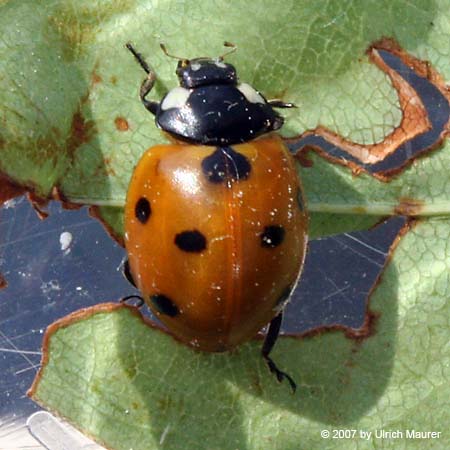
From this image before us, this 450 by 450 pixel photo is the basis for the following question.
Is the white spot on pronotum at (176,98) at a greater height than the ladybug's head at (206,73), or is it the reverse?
the ladybug's head at (206,73)

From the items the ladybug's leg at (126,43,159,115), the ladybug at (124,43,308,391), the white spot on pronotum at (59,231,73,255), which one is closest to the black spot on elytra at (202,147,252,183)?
the ladybug at (124,43,308,391)

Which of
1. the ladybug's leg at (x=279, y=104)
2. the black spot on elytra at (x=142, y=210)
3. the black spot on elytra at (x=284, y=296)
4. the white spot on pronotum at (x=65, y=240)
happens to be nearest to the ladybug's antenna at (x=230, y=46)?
the ladybug's leg at (x=279, y=104)

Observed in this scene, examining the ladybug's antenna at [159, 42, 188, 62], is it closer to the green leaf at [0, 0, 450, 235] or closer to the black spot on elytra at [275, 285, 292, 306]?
the green leaf at [0, 0, 450, 235]

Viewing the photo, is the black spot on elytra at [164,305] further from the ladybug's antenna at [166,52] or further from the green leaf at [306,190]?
the ladybug's antenna at [166,52]

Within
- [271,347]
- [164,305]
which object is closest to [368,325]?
[271,347]

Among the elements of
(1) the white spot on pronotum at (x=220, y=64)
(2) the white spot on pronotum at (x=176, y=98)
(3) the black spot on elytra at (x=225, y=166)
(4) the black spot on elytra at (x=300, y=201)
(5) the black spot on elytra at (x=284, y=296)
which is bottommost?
(5) the black spot on elytra at (x=284, y=296)

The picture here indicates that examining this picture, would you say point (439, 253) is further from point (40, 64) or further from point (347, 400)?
point (40, 64)

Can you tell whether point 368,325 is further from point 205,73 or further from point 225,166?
point 205,73
